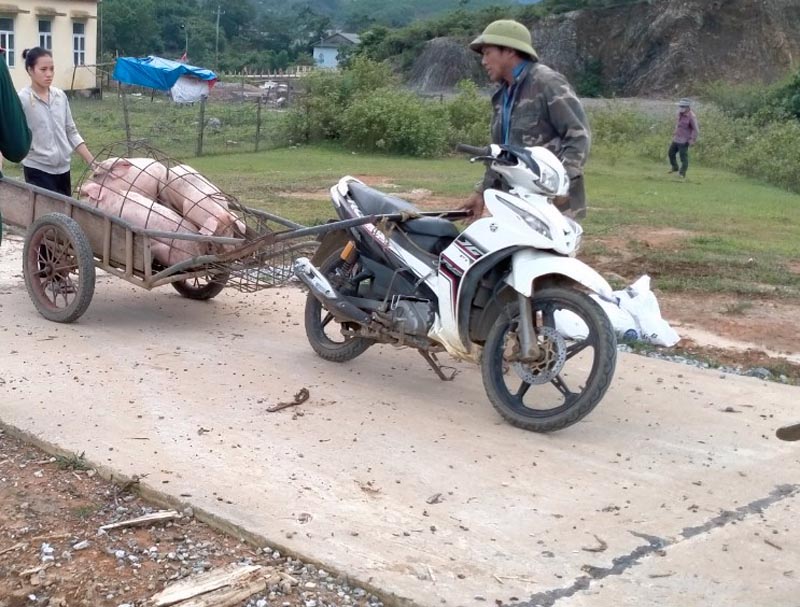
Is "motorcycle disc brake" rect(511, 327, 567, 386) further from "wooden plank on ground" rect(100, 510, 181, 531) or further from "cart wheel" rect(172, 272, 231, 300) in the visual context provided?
"cart wheel" rect(172, 272, 231, 300)

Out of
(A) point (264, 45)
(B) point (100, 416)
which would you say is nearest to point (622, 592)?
(B) point (100, 416)

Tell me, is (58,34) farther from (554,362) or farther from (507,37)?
(554,362)

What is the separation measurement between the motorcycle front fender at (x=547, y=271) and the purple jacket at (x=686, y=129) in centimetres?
1750

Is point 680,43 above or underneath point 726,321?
above

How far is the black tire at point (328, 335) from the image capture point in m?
6.62

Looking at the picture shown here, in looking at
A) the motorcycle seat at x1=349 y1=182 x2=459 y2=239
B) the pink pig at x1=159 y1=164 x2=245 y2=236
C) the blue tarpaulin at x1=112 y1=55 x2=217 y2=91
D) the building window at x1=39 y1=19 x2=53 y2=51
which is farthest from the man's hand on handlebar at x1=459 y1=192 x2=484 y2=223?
the building window at x1=39 y1=19 x2=53 y2=51

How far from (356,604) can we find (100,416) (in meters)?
2.25

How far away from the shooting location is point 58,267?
745 cm

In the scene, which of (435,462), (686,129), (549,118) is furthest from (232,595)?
(686,129)

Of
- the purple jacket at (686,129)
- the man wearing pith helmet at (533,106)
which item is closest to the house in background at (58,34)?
the purple jacket at (686,129)

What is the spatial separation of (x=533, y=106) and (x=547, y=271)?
1.30 metres

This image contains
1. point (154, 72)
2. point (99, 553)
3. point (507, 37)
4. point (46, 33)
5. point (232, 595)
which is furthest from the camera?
point (46, 33)

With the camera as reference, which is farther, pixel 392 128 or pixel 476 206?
pixel 392 128

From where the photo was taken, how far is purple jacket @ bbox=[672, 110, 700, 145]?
22078 millimetres
